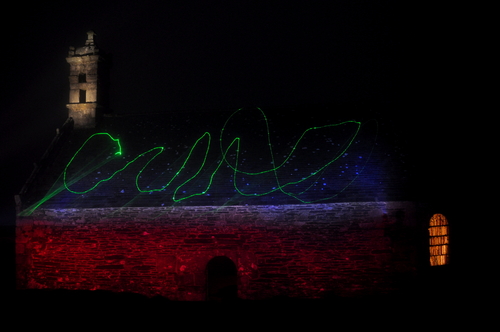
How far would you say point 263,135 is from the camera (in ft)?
A: 49.3

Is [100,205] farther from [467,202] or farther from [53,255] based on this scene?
[467,202]

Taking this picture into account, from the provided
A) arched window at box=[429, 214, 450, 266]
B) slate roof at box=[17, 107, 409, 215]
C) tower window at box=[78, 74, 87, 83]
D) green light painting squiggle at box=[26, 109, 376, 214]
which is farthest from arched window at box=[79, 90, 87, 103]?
arched window at box=[429, 214, 450, 266]

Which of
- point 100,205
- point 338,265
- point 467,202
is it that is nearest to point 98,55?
point 100,205

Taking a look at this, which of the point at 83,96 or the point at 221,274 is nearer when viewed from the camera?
the point at 221,274

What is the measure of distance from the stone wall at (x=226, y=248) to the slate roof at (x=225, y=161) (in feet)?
1.41

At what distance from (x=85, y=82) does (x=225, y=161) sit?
802cm

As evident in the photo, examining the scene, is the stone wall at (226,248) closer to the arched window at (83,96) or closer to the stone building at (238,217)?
the stone building at (238,217)

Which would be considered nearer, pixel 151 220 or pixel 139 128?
pixel 151 220

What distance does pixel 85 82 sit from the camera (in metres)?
17.4

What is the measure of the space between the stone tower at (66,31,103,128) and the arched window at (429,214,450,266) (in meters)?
13.7

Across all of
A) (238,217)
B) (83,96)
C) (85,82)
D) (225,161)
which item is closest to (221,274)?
(238,217)

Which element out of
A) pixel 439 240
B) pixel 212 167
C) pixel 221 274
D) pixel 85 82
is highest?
pixel 85 82

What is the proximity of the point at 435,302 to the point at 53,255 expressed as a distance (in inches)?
461

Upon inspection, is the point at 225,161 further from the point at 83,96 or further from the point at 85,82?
the point at 85,82
